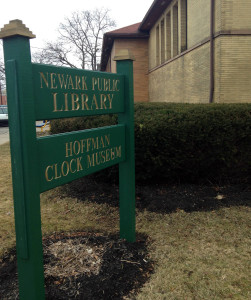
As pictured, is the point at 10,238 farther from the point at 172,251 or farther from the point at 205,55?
the point at 205,55

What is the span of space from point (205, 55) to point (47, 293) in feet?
26.5

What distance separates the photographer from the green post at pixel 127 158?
316cm

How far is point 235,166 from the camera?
5188mm

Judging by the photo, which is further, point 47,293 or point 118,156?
point 118,156

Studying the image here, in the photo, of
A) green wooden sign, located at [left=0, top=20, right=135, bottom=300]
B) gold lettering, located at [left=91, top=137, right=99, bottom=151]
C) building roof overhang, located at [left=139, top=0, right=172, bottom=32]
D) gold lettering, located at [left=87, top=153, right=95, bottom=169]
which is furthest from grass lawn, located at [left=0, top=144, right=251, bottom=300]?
building roof overhang, located at [left=139, top=0, right=172, bottom=32]

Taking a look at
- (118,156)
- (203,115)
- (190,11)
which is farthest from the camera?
(190,11)

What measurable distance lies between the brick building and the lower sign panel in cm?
587

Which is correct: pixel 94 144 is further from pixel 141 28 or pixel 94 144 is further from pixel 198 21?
pixel 141 28

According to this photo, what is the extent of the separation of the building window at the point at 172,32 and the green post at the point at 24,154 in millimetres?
10348

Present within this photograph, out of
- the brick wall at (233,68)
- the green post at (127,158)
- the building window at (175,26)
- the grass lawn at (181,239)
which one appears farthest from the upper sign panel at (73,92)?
the building window at (175,26)

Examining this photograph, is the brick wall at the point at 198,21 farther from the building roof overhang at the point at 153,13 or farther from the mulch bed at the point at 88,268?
the mulch bed at the point at 88,268

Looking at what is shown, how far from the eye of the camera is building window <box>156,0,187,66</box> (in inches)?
452

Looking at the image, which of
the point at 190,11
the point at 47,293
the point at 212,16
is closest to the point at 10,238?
the point at 47,293

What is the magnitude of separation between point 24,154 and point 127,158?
4.74 ft
